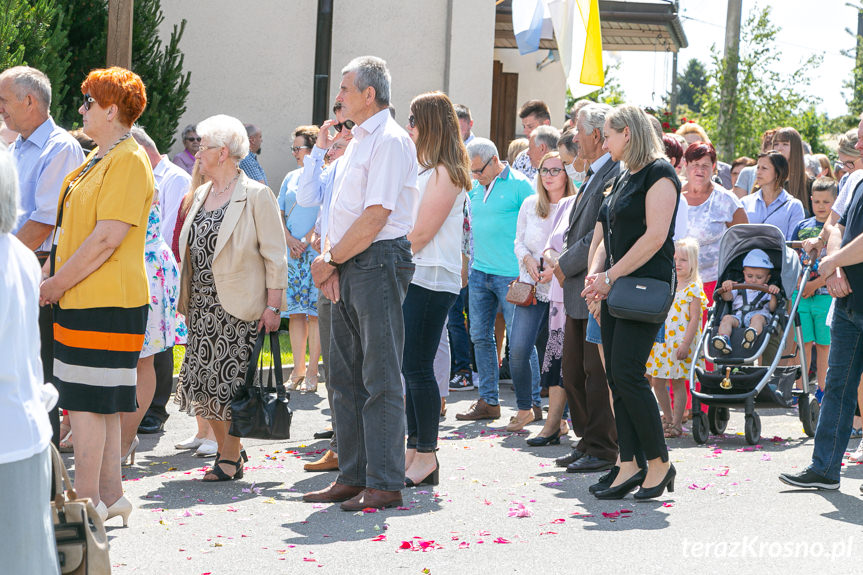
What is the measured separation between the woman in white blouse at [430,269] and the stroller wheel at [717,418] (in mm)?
2877

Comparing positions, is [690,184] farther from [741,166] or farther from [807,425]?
[741,166]

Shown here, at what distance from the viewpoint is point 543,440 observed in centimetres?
838

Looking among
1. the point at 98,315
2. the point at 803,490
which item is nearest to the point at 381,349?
the point at 98,315

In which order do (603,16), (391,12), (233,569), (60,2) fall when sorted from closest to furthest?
(233,569) < (60,2) < (391,12) < (603,16)

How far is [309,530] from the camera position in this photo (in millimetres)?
5859

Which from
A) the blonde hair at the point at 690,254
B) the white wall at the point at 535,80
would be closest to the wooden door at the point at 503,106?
the white wall at the point at 535,80

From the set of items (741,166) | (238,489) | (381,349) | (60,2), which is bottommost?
(238,489)

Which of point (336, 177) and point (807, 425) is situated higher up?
point (336, 177)

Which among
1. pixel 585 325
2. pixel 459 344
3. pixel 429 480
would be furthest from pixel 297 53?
pixel 429 480

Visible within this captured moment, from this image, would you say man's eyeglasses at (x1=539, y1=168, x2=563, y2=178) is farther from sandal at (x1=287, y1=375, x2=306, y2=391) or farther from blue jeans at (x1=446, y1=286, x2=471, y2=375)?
sandal at (x1=287, y1=375, x2=306, y2=391)

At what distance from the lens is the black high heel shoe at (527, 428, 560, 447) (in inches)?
330

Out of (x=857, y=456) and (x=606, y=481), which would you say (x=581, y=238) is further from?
(x=857, y=456)

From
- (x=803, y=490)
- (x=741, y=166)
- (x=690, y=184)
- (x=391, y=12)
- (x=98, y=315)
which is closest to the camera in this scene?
(x=98, y=315)

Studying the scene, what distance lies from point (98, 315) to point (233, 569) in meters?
1.40
